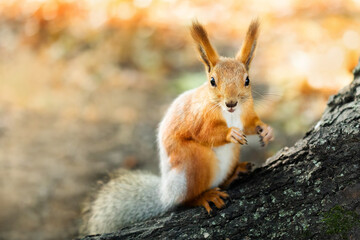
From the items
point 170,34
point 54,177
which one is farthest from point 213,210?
point 170,34

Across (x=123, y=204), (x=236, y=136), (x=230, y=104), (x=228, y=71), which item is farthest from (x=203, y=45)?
(x=123, y=204)

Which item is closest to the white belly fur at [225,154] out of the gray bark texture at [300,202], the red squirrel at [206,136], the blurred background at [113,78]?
the red squirrel at [206,136]

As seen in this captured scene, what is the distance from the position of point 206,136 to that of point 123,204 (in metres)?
0.62

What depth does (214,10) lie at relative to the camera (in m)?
4.61

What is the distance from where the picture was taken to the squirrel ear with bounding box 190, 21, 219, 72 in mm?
1626

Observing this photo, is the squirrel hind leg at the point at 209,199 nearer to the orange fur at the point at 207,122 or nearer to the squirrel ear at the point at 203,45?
the orange fur at the point at 207,122

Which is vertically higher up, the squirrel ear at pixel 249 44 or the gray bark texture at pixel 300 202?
the squirrel ear at pixel 249 44

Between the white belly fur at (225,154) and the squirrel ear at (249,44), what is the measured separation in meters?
0.23

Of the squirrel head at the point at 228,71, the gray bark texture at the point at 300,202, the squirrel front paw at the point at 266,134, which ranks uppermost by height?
the squirrel head at the point at 228,71

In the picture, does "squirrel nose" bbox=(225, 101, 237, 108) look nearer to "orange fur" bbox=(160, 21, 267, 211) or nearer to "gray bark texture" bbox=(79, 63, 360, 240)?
"orange fur" bbox=(160, 21, 267, 211)

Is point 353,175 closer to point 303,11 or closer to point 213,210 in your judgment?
point 213,210

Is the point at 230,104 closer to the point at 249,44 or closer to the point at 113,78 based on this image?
the point at 249,44

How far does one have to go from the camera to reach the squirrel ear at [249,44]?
1670 millimetres

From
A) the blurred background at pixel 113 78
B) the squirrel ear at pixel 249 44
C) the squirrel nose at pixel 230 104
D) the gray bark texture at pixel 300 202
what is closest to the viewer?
the gray bark texture at pixel 300 202
